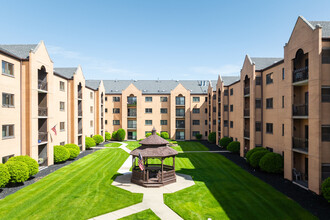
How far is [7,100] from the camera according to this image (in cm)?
2072

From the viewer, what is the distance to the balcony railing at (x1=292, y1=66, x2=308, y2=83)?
1970cm

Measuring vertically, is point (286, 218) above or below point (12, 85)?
below

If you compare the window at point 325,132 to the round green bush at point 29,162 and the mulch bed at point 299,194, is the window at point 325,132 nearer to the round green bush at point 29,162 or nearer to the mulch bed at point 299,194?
the mulch bed at point 299,194

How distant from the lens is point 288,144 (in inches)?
834

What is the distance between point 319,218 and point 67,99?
34.8 m

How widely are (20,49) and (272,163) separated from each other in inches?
1241

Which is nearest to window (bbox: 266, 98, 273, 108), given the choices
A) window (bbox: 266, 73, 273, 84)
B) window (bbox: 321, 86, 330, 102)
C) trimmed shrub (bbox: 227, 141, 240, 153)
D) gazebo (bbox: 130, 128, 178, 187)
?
window (bbox: 266, 73, 273, 84)

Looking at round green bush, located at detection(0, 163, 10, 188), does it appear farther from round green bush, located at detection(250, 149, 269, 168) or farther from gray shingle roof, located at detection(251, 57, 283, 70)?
gray shingle roof, located at detection(251, 57, 283, 70)

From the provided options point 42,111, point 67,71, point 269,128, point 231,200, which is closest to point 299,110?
point 269,128

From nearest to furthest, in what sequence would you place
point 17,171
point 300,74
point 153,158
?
point 17,171, point 300,74, point 153,158

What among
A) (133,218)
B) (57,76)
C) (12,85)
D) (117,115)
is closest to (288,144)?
(133,218)

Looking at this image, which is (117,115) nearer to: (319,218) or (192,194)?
(192,194)

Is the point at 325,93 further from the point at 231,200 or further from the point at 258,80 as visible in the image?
the point at 258,80

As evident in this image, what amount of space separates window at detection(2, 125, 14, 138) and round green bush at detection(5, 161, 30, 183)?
314cm
